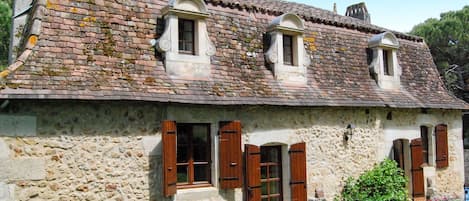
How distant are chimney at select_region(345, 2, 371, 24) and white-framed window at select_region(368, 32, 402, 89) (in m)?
3.90

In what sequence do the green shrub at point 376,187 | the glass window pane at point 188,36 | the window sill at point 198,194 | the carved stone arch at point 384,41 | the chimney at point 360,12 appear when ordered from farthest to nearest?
the chimney at point 360,12 → the carved stone arch at point 384,41 → the green shrub at point 376,187 → the glass window pane at point 188,36 → the window sill at point 198,194

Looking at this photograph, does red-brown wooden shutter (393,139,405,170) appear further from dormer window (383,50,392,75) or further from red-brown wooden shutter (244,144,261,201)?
red-brown wooden shutter (244,144,261,201)

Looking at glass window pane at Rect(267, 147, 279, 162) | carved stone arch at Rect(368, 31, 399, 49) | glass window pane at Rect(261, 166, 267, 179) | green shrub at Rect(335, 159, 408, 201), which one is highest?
carved stone arch at Rect(368, 31, 399, 49)

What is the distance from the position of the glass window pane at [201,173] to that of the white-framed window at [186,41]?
1.78 m

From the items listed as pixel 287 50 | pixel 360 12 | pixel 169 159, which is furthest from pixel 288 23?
pixel 360 12

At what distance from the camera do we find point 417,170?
1202cm

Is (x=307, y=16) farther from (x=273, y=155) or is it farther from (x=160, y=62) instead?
(x=160, y=62)

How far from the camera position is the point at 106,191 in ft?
24.3

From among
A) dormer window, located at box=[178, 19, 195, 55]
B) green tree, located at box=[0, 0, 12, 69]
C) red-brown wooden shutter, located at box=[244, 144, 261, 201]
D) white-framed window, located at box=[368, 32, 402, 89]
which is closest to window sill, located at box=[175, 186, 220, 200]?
red-brown wooden shutter, located at box=[244, 144, 261, 201]

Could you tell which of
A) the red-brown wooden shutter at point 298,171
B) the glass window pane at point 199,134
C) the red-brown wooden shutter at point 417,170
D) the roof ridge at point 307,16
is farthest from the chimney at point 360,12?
the glass window pane at point 199,134

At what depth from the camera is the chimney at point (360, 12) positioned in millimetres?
16312

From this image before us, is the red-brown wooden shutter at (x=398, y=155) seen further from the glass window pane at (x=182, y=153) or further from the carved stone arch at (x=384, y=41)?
the glass window pane at (x=182, y=153)

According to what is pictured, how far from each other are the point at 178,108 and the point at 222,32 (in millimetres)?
2227

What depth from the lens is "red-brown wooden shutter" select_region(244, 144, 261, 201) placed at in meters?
8.92
